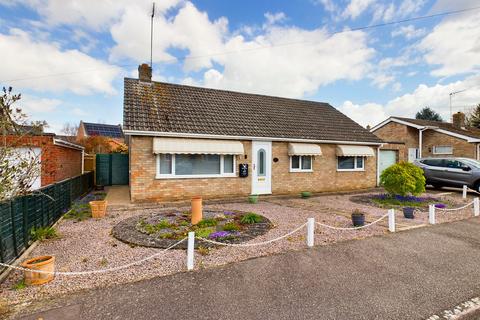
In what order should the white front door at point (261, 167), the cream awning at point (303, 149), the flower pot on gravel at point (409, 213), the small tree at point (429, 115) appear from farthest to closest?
the small tree at point (429, 115), the cream awning at point (303, 149), the white front door at point (261, 167), the flower pot on gravel at point (409, 213)

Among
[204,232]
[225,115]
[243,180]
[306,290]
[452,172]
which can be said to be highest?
[225,115]

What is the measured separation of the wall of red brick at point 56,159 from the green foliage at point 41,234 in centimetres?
281

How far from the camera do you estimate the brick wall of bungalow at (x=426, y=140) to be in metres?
22.5

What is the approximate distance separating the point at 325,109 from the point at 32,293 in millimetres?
19983

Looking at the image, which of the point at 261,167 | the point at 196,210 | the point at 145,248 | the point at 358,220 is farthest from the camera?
the point at 261,167

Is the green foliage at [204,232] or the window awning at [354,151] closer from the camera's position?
the green foliage at [204,232]

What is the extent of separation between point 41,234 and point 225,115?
32.9 feet

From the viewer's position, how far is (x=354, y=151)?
624 inches

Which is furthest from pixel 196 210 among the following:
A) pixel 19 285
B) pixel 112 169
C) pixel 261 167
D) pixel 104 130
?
pixel 104 130

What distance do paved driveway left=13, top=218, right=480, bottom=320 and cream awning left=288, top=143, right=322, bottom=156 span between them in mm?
8224

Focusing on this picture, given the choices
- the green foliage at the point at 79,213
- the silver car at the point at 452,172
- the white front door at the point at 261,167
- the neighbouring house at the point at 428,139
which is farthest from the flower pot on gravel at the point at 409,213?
the neighbouring house at the point at 428,139

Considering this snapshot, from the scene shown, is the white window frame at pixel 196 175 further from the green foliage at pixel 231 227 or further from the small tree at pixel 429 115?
the small tree at pixel 429 115

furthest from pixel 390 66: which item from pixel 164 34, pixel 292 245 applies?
pixel 292 245

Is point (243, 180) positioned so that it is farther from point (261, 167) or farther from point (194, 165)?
point (194, 165)
